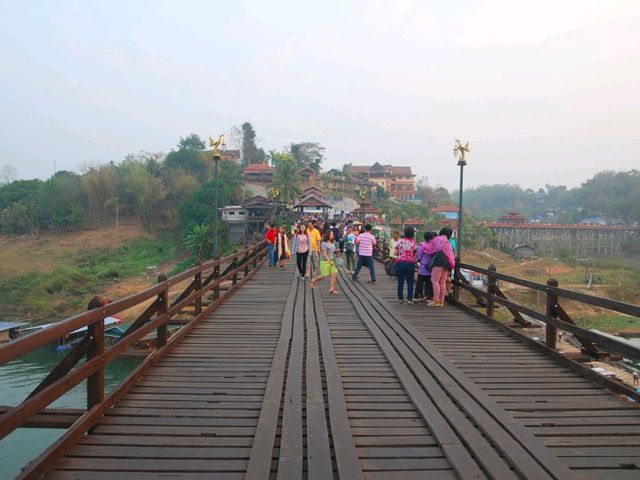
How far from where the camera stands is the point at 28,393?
65.9 ft

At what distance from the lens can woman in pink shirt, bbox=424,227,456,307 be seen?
28.2ft

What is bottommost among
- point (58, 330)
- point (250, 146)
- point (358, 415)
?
point (358, 415)

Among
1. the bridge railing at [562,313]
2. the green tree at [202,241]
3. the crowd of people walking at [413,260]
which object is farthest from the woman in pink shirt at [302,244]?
the green tree at [202,241]

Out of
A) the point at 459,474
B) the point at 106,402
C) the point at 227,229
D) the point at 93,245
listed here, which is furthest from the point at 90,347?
the point at 93,245

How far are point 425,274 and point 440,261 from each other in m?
0.87

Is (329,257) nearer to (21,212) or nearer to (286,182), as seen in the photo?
(286,182)

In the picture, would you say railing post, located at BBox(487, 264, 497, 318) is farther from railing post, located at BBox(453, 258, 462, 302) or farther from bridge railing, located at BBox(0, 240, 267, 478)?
bridge railing, located at BBox(0, 240, 267, 478)

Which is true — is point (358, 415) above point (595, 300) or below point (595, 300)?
below

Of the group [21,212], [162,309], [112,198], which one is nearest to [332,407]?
[162,309]

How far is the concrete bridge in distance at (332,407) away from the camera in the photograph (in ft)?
10.2

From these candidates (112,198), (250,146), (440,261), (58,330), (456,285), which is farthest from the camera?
(250,146)

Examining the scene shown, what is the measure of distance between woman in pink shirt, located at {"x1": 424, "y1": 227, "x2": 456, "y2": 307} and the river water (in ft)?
23.5

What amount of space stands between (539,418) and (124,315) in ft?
112

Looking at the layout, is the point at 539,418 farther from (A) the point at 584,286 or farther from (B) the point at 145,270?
(B) the point at 145,270
